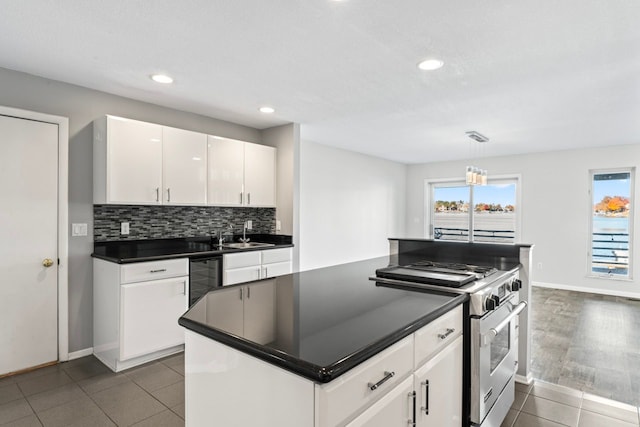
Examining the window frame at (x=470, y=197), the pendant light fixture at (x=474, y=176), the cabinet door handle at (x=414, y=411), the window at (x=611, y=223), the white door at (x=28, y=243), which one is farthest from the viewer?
the window frame at (x=470, y=197)

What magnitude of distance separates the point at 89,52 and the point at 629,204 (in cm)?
746

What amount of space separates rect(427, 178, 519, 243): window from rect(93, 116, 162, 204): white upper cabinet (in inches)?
229

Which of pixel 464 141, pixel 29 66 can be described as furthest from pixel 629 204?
pixel 29 66

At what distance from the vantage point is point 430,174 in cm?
788

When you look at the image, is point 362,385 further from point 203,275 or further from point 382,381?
point 203,275

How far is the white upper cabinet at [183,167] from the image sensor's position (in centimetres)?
345

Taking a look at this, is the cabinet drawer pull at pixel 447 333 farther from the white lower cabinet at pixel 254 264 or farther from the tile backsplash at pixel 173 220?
the tile backsplash at pixel 173 220

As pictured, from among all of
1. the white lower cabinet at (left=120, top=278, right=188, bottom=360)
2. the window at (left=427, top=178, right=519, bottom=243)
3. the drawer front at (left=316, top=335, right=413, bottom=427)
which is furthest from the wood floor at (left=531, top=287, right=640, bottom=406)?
the white lower cabinet at (left=120, top=278, right=188, bottom=360)

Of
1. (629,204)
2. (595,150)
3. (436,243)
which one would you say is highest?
(595,150)

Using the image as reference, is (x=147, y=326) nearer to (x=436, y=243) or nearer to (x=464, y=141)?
(x=436, y=243)

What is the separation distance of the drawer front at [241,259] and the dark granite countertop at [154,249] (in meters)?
0.05

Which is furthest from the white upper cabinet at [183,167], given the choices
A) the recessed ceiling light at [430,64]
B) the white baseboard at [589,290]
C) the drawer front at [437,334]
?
the white baseboard at [589,290]

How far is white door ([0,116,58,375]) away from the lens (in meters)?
2.75

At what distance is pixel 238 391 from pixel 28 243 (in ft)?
9.12
